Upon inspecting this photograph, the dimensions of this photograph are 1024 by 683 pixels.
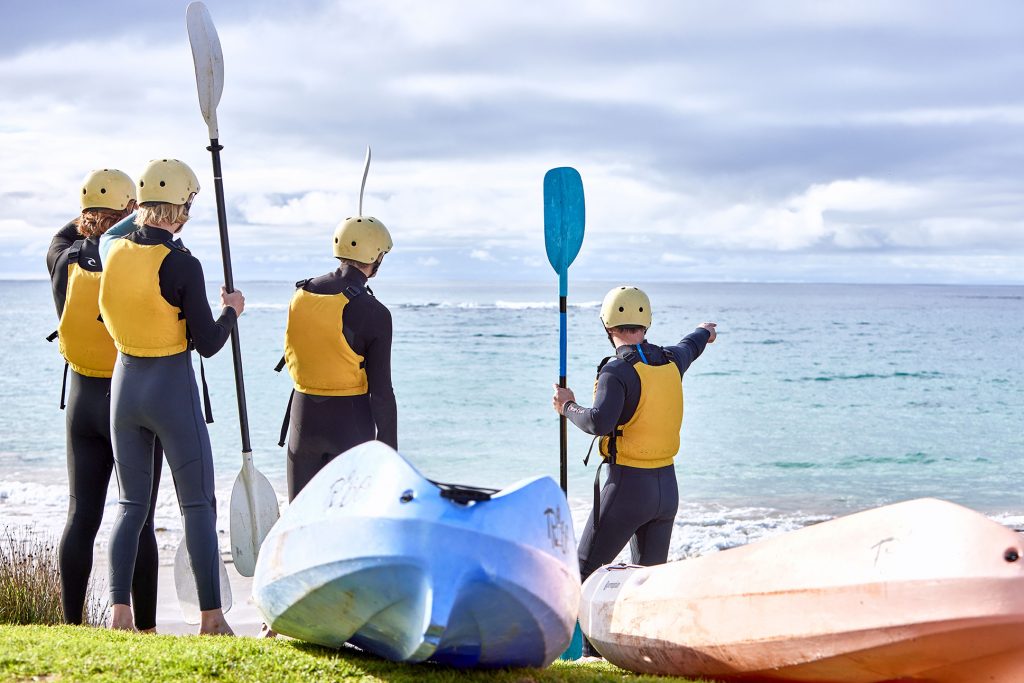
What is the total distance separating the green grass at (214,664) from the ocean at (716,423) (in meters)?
5.79

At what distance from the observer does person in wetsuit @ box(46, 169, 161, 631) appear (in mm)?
4566

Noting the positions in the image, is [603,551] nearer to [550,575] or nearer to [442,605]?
[550,575]

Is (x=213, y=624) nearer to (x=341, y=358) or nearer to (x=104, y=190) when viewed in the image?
(x=341, y=358)

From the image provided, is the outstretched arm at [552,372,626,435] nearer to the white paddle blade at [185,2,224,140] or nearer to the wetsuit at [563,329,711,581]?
the wetsuit at [563,329,711,581]

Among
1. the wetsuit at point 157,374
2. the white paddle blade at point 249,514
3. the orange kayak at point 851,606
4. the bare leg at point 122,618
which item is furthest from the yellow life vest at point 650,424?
the bare leg at point 122,618

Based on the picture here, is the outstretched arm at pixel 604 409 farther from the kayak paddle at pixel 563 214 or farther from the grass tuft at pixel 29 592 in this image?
the grass tuft at pixel 29 592

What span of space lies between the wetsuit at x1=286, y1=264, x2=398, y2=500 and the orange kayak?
1486mm

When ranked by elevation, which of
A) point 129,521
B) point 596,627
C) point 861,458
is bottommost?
point 861,458

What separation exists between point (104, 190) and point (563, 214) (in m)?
2.63

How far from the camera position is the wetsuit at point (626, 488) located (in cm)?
479

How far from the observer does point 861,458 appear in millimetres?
16859

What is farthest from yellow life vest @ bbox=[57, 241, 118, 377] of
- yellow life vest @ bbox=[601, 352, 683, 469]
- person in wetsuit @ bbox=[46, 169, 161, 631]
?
yellow life vest @ bbox=[601, 352, 683, 469]

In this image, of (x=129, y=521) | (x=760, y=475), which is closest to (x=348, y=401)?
(x=129, y=521)

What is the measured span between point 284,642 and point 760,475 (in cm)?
1174
